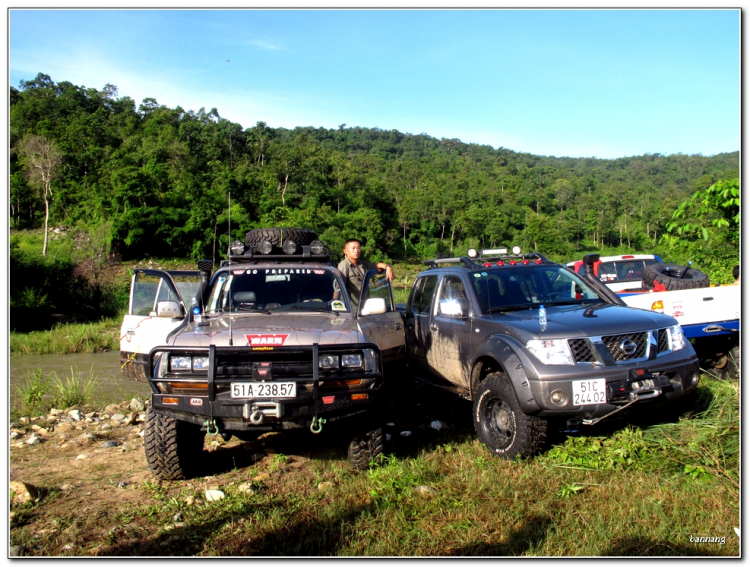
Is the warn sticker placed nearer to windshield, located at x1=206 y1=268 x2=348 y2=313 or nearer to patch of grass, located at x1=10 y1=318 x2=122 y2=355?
windshield, located at x1=206 y1=268 x2=348 y2=313

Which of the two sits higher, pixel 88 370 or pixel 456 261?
pixel 456 261

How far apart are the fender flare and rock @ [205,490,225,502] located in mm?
2461

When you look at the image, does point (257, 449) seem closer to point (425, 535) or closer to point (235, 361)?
point (235, 361)

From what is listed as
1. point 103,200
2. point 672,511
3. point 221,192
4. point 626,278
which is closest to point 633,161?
point 221,192

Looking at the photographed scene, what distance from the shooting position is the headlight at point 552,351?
5.20 metres

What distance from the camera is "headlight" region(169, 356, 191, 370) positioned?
4984 millimetres

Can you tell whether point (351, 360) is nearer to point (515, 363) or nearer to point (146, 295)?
point (515, 363)

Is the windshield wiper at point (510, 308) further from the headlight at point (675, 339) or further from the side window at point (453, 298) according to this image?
the headlight at point (675, 339)

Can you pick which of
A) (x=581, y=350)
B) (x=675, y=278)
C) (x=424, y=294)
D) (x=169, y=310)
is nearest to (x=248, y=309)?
(x=169, y=310)

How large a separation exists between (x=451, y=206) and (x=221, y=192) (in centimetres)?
3557

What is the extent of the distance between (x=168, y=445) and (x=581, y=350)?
3.43 metres

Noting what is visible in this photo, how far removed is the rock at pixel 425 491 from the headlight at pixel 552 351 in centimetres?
136

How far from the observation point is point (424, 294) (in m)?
7.83

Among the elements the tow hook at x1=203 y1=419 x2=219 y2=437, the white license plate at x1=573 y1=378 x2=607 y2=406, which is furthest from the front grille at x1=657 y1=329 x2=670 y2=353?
the tow hook at x1=203 y1=419 x2=219 y2=437
